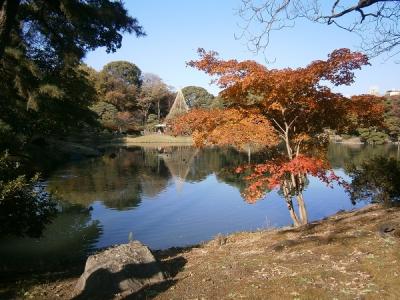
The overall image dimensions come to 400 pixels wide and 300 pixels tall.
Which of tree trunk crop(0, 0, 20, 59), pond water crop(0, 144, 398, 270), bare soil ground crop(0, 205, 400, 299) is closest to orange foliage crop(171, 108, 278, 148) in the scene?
pond water crop(0, 144, 398, 270)

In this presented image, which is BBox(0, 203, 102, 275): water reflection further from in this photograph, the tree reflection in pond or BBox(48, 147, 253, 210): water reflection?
the tree reflection in pond

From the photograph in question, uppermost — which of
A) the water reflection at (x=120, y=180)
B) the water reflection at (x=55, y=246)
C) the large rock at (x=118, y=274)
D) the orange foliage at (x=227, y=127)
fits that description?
the orange foliage at (x=227, y=127)

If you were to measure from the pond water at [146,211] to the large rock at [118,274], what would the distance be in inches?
150

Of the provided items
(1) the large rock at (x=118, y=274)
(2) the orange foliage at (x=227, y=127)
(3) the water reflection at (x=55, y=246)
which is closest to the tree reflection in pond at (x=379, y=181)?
(2) the orange foliage at (x=227, y=127)

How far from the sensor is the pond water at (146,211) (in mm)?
11891

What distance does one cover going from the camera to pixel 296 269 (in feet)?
18.9

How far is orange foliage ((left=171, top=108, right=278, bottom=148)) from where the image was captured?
924cm

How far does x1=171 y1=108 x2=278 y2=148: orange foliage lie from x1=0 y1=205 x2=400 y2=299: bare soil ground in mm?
2251

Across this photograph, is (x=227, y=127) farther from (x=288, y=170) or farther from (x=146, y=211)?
(x=146, y=211)

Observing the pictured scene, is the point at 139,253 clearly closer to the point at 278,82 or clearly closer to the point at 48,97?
the point at 278,82

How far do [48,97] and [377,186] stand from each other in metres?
15.4

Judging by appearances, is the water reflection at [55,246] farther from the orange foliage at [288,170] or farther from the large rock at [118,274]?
the orange foliage at [288,170]

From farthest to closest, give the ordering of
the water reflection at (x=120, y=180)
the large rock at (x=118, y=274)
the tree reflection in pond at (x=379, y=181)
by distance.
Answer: the water reflection at (x=120, y=180) → the tree reflection in pond at (x=379, y=181) → the large rock at (x=118, y=274)

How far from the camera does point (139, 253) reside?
6.56 m
